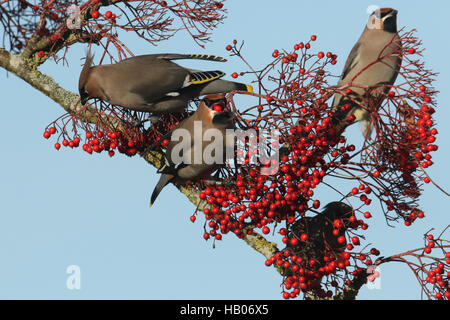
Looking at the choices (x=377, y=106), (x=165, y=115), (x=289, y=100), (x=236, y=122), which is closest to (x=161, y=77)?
(x=165, y=115)

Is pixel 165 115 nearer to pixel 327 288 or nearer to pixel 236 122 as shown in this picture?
pixel 236 122

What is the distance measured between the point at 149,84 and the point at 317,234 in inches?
72.6

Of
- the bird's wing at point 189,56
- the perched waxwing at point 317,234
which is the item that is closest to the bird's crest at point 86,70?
the bird's wing at point 189,56

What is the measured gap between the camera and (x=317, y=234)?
5.59 metres

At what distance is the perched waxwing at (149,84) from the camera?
5770 mm

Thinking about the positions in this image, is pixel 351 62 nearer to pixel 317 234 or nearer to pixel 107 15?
pixel 317 234

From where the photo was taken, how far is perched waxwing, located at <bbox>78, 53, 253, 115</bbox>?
18.9 ft

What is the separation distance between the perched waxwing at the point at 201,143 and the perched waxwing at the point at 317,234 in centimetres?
81

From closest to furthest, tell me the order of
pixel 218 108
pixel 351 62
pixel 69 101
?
pixel 218 108
pixel 69 101
pixel 351 62

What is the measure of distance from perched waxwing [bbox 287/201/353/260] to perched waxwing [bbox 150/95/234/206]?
2.66ft

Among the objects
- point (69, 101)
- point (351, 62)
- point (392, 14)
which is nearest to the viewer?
point (69, 101)

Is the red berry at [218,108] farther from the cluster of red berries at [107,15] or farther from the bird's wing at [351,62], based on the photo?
the bird's wing at [351,62]

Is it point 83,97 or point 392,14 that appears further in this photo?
point 392,14

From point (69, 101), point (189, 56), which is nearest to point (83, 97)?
point (69, 101)
